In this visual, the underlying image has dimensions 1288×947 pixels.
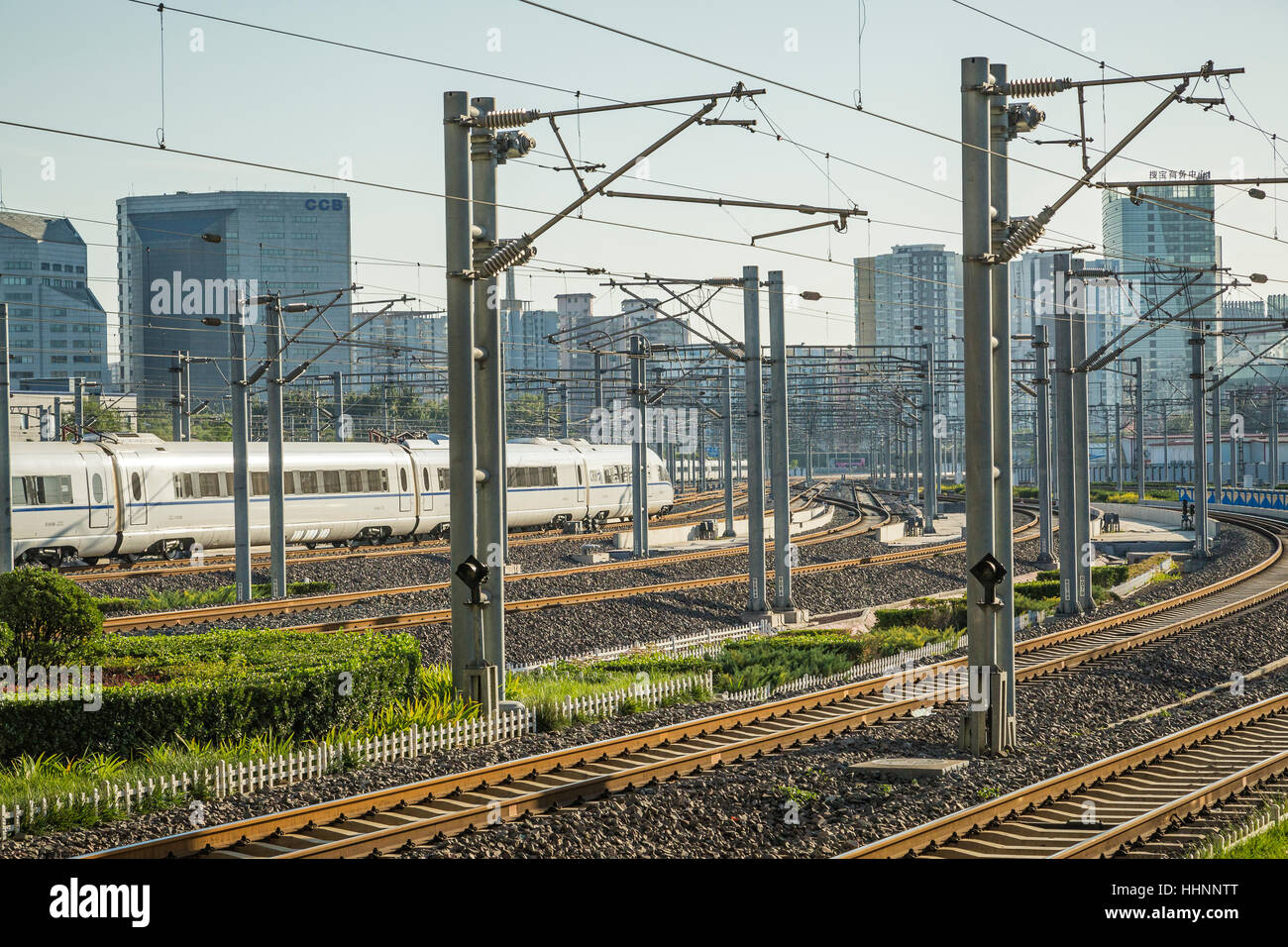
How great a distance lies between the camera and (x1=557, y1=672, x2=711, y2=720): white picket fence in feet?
50.0

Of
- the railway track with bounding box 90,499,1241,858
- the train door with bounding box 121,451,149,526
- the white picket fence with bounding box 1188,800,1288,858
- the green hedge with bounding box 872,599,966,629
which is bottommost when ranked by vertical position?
the green hedge with bounding box 872,599,966,629

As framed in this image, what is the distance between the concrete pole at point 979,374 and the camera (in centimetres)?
1415

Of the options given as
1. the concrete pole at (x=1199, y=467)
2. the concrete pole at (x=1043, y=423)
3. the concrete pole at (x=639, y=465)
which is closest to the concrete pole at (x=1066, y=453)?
the concrete pole at (x=1043, y=423)

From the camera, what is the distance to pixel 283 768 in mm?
→ 12156

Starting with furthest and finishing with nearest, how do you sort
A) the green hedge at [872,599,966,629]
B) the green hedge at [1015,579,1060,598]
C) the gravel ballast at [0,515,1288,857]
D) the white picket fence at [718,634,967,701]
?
the green hedge at [1015,579,1060,598], the green hedge at [872,599,966,629], the white picket fence at [718,634,967,701], the gravel ballast at [0,515,1288,857]

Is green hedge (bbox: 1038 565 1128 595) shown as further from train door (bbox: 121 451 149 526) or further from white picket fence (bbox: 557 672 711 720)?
train door (bbox: 121 451 149 526)

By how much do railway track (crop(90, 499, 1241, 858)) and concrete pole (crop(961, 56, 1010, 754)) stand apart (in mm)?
1748

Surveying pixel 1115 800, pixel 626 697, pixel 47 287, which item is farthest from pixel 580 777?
pixel 47 287

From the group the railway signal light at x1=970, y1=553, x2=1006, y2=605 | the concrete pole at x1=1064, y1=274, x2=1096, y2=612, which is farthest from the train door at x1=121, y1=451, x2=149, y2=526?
the railway signal light at x1=970, y1=553, x2=1006, y2=605

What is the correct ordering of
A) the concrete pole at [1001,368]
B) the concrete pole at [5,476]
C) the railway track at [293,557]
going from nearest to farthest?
1. the concrete pole at [1001,368]
2. the concrete pole at [5,476]
3. the railway track at [293,557]

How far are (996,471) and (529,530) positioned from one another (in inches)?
1333

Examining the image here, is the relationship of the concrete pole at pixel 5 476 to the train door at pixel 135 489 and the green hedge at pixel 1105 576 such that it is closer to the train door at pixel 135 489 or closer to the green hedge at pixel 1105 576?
the train door at pixel 135 489

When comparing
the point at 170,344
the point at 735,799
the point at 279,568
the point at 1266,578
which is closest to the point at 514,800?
the point at 735,799

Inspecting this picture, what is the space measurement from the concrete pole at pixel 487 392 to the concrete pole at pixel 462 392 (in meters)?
0.18
